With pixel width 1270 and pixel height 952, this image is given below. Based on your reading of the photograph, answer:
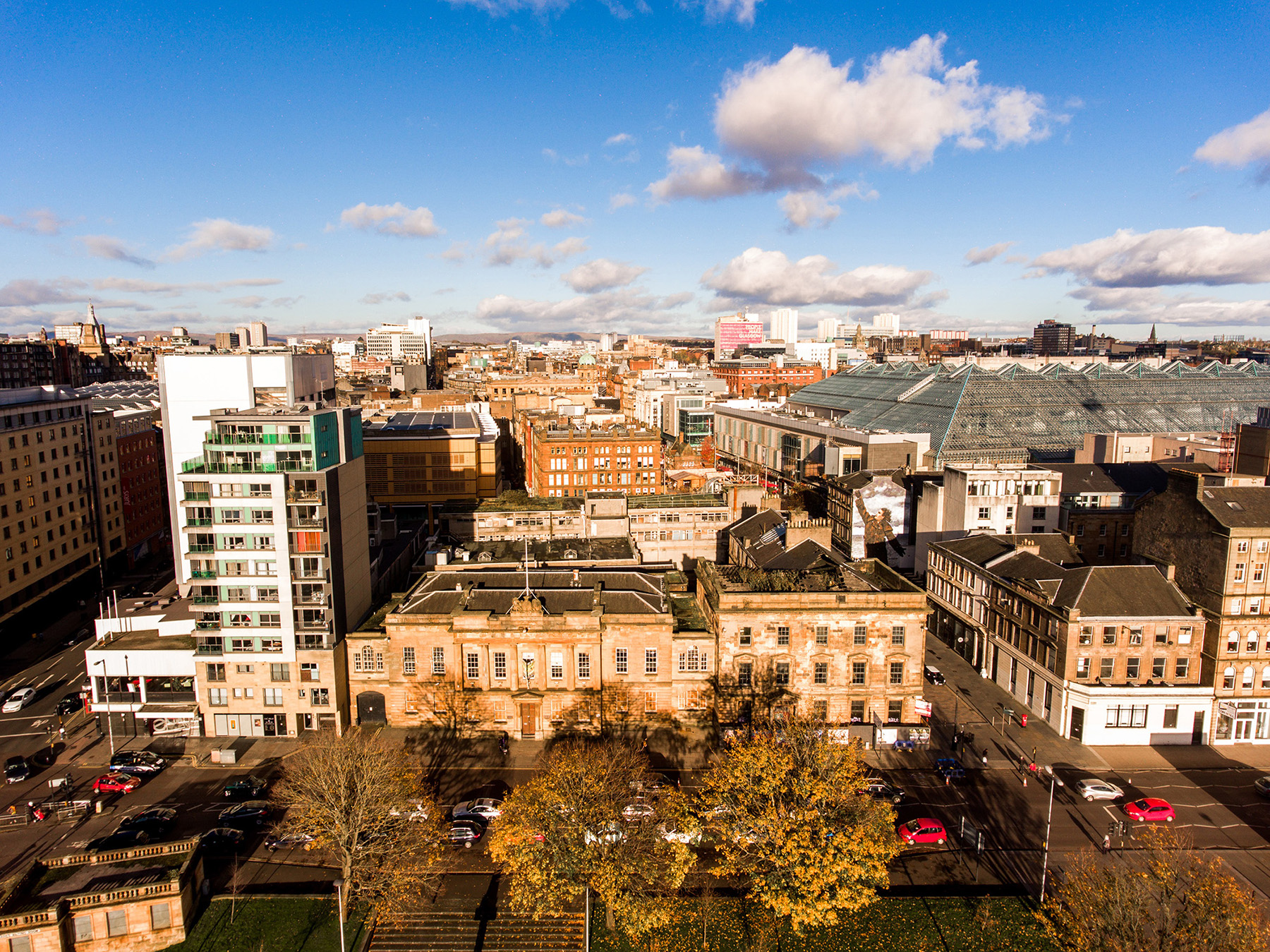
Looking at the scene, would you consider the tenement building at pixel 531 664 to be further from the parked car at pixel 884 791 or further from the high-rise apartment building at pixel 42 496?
the high-rise apartment building at pixel 42 496

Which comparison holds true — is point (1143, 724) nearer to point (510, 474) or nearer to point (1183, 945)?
point (1183, 945)

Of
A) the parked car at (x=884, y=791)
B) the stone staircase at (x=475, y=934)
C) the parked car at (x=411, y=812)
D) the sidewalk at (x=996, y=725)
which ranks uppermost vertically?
the parked car at (x=411, y=812)

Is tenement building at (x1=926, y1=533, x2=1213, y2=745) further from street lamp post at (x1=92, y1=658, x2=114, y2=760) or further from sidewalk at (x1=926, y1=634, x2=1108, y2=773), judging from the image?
street lamp post at (x1=92, y1=658, x2=114, y2=760)

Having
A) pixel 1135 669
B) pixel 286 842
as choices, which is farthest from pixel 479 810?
pixel 1135 669

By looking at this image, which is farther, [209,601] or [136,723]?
[136,723]

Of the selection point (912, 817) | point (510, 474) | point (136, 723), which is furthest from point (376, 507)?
point (510, 474)

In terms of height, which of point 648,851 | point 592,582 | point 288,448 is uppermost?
point 288,448

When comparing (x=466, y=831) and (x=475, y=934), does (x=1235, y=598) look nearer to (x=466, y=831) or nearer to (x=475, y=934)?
(x=466, y=831)

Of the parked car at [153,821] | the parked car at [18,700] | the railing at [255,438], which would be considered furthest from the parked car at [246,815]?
the parked car at [18,700]
